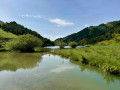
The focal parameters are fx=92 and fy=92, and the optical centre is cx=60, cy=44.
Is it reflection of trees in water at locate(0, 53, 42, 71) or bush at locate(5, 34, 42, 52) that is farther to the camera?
bush at locate(5, 34, 42, 52)

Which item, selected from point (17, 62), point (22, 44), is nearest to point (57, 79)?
point (17, 62)

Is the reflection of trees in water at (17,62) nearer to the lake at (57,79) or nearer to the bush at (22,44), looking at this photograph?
the lake at (57,79)

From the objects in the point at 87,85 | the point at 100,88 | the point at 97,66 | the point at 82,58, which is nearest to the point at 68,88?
the point at 87,85

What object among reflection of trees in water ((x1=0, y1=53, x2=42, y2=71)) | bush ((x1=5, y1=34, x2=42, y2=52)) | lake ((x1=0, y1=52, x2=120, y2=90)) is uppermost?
bush ((x1=5, y1=34, x2=42, y2=52))

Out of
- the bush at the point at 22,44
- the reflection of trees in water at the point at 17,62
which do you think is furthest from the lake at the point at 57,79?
the bush at the point at 22,44

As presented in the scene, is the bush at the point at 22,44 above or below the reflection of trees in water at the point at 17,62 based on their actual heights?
above

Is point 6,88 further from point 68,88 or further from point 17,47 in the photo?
point 17,47

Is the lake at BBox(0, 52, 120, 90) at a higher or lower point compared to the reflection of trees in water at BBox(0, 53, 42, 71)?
lower

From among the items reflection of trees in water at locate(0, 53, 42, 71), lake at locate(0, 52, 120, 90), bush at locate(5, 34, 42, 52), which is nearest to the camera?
lake at locate(0, 52, 120, 90)

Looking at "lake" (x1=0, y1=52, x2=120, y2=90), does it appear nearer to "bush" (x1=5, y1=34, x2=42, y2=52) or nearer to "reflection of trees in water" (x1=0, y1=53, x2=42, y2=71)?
"reflection of trees in water" (x1=0, y1=53, x2=42, y2=71)

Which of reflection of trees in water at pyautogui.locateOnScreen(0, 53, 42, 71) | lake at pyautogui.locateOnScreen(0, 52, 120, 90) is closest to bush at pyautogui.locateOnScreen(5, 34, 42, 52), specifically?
reflection of trees in water at pyautogui.locateOnScreen(0, 53, 42, 71)

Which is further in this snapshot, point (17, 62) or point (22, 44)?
point (22, 44)

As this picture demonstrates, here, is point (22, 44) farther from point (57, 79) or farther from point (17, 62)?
point (57, 79)

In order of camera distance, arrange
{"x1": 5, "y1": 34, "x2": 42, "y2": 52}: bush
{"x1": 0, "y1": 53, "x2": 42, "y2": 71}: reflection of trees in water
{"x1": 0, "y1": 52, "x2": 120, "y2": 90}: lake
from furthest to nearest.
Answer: {"x1": 5, "y1": 34, "x2": 42, "y2": 52}: bush, {"x1": 0, "y1": 53, "x2": 42, "y2": 71}: reflection of trees in water, {"x1": 0, "y1": 52, "x2": 120, "y2": 90}: lake
